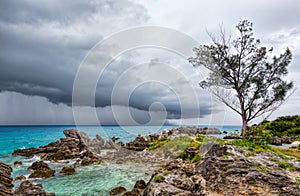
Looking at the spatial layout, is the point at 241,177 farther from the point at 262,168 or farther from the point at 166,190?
the point at 166,190

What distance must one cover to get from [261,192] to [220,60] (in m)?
20.4

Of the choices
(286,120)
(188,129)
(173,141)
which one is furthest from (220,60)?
(286,120)

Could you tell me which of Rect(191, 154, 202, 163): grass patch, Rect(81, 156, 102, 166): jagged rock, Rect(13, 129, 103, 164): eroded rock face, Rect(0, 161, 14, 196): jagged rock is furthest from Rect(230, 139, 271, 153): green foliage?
Rect(13, 129, 103, 164): eroded rock face

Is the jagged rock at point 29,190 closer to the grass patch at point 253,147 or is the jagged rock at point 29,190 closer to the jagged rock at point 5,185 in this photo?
the jagged rock at point 5,185

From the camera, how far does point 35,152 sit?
136ft

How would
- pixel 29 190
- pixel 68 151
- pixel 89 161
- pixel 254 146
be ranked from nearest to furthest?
1. pixel 29 190
2. pixel 254 146
3. pixel 89 161
4. pixel 68 151

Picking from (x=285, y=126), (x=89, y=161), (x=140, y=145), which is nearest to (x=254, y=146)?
(x=89, y=161)

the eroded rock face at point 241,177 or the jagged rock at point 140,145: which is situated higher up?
the eroded rock face at point 241,177

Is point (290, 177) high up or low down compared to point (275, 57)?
down

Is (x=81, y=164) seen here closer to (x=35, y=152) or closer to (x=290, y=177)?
(x=35, y=152)

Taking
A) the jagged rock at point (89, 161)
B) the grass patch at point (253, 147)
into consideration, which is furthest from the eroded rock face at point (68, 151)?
the grass patch at point (253, 147)

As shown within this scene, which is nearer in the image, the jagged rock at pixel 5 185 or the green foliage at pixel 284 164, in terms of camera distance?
the jagged rock at pixel 5 185

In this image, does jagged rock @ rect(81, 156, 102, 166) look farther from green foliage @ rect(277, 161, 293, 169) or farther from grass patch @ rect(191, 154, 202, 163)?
green foliage @ rect(277, 161, 293, 169)

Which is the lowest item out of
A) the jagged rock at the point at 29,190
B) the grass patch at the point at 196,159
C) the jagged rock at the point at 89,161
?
the jagged rock at the point at 89,161
